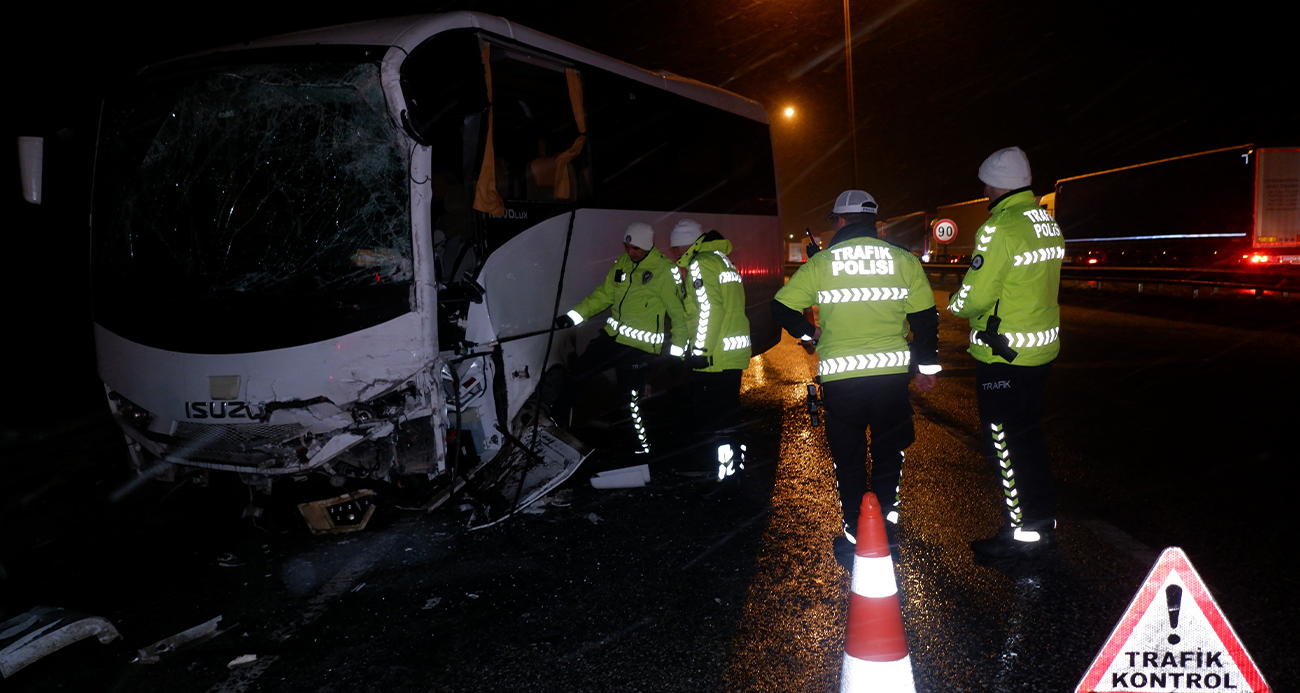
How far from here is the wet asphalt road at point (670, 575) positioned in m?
3.28

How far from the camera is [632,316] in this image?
603cm

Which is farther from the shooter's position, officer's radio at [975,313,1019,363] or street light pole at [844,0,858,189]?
street light pole at [844,0,858,189]

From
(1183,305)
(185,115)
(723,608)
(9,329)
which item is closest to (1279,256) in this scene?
(1183,305)

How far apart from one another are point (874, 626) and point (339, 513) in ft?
11.8

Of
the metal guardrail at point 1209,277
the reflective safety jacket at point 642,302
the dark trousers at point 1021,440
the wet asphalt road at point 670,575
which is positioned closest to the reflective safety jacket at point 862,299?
the dark trousers at point 1021,440

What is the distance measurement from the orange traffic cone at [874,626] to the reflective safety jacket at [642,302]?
10.3ft

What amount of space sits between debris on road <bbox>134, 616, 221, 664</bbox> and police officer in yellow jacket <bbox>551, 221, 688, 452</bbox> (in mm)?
2759

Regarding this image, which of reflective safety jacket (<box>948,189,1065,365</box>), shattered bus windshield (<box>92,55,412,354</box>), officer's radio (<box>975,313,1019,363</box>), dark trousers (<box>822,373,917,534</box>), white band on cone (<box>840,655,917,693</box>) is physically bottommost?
white band on cone (<box>840,655,917,693</box>)

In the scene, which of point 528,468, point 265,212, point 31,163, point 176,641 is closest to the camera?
point 176,641

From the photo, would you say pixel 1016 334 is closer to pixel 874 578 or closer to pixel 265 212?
pixel 874 578

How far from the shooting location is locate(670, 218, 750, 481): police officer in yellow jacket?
5.55m

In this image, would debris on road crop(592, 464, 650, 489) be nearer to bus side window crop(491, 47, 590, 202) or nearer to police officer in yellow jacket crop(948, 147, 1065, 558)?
bus side window crop(491, 47, 590, 202)

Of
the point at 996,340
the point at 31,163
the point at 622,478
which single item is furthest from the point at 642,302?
the point at 31,163

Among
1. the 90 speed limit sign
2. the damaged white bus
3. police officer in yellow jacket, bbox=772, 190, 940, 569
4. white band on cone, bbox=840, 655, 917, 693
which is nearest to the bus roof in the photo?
the damaged white bus
